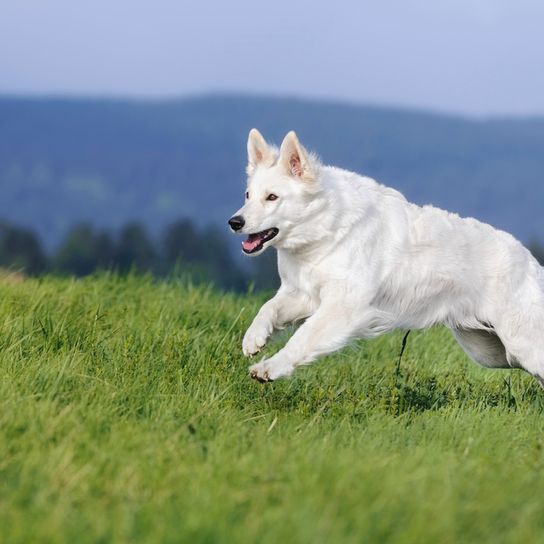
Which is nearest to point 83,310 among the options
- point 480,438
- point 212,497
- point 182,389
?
point 182,389

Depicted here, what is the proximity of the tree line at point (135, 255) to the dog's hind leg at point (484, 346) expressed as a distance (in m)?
1.71

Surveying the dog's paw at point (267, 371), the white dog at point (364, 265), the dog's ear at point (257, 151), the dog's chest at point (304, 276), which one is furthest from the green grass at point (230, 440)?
the dog's ear at point (257, 151)

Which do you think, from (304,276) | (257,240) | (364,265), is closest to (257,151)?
(257,240)

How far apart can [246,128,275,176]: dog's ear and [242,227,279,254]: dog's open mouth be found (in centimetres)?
51

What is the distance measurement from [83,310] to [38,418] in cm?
306

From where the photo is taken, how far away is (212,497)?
13.0ft

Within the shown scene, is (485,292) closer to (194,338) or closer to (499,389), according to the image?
(499,389)

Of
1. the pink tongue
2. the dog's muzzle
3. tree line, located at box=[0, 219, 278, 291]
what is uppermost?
the dog's muzzle

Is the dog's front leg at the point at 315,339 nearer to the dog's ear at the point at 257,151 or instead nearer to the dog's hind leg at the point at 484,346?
the dog's ear at the point at 257,151

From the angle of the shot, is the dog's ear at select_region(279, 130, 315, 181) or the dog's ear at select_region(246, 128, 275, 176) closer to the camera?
the dog's ear at select_region(279, 130, 315, 181)

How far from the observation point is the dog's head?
6.43 metres

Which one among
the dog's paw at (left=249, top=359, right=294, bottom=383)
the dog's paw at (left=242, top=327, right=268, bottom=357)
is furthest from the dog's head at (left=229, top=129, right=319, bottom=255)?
the dog's paw at (left=249, top=359, right=294, bottom=383)

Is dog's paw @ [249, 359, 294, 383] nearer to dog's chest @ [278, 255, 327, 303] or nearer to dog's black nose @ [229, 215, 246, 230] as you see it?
dog's chest @ [278, 255, 327, 303]

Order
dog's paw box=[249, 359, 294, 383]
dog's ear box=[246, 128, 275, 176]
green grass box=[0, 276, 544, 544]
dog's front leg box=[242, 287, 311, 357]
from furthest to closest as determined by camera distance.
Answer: dog's ear box=[246, 128, 275, 176]
dog's front leg box=[242, 287, 311, 357]
dog's paw box=[249, 359, 294, 383]
green grass box=[0, 276, 544, 544]
